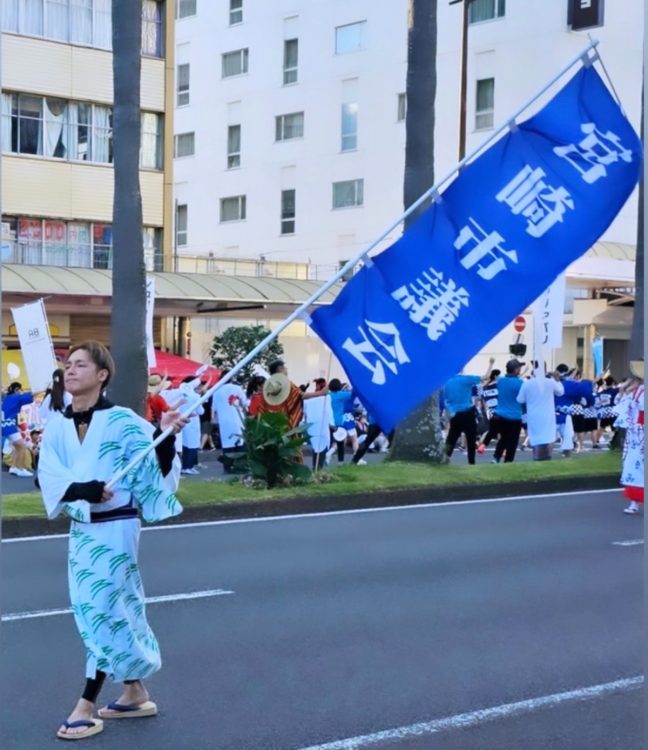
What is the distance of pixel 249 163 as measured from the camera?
156 ft

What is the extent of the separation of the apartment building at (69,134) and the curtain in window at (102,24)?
3cm

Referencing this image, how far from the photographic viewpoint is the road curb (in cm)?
1229

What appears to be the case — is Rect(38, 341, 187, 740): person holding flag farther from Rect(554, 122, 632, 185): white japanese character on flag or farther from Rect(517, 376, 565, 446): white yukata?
Rect(517, 376, 565, 446): white yukata

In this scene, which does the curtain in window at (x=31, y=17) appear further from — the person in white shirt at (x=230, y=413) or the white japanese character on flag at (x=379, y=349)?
the white japanese character on flag at (x=379, y=349)

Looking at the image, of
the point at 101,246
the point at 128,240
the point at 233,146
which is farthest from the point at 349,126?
the point at 128,240

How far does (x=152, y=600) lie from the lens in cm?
886

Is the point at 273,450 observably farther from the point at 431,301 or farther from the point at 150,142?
the point at 150,142

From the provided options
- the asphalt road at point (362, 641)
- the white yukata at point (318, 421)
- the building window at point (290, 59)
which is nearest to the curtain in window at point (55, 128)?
the building window at point (290, 59)

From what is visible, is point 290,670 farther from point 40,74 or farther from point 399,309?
point 40,74

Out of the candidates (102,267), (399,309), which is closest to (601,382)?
(102,267)

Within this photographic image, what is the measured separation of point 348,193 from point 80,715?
39443 mm

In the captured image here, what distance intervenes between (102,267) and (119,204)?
18341 mm

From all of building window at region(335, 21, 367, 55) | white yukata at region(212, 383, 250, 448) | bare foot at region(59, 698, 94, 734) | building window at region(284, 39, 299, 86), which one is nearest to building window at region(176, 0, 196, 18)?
building window at region(284, 39, 299, 86)

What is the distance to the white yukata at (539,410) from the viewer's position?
20.8 meters
